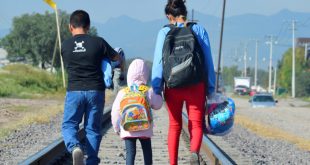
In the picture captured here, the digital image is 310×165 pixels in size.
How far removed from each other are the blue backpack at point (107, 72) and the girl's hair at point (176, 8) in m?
0.90

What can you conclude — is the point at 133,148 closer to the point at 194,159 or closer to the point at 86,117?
the point at 86,117

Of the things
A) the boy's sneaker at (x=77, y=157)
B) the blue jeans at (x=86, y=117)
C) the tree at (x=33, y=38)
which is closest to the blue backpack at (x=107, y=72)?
the blue jeans at (x=86, y=117)

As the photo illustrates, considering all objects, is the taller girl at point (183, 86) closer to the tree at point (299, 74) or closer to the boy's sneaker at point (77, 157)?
the boy's sneaker at point (77, 157)

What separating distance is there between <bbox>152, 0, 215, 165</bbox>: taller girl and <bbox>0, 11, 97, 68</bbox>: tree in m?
83.8

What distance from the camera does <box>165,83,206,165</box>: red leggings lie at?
7812mm

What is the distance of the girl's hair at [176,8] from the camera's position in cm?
801

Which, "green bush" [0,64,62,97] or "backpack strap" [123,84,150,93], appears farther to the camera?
"green bush" [0,64,62,97]

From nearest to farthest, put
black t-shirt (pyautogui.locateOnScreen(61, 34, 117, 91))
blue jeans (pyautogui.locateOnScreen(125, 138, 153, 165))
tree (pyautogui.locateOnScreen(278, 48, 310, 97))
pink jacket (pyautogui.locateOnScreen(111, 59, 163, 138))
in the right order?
black t-shirt (pyautogui.locateOnScreen(61, 34, 117, 91)) → pink jacket (pyautogui.locateOnScreen(111, 59, 163, 138)) → blue jeans (pyautogui.locateOnScreen(125, 138, 153, 165)) → tree (pyautogui.locateOnScreen(278, 48, 310, 97))

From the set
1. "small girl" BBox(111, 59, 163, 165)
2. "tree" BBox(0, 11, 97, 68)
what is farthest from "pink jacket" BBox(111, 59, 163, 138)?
"tree" BBox(0, 11, 97, 68)

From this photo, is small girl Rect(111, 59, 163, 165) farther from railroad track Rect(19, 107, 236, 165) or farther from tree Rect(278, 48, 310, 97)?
tree Rect(278, 48, 310, 97)

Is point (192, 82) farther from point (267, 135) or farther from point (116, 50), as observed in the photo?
point (267, 135)

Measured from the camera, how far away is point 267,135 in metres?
19.4

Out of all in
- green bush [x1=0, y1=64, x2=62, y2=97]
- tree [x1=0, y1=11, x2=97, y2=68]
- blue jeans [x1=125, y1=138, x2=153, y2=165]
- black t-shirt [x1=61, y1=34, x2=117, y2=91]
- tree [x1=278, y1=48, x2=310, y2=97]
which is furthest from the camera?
tree [x1=278, y1=48, x2=310, y2=97]

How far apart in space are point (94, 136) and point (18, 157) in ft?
9.48
